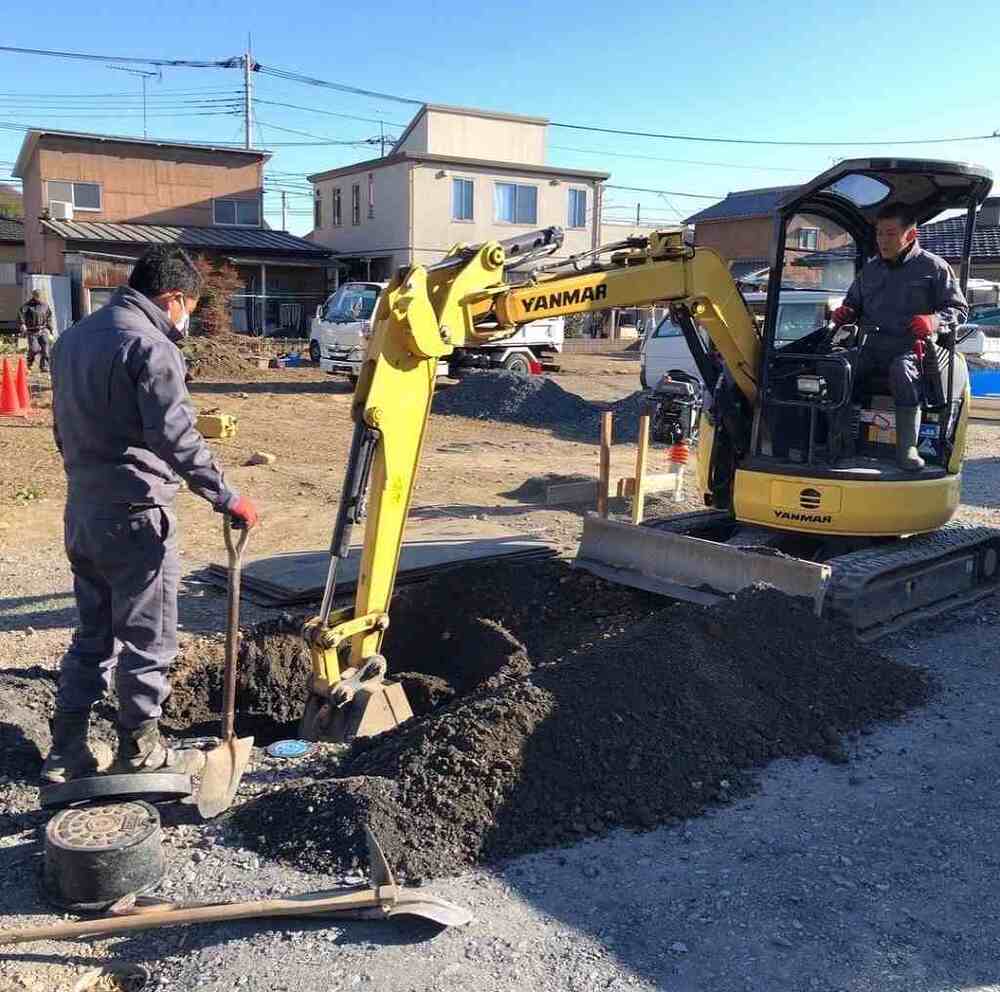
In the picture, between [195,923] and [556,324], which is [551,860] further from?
[556,324]

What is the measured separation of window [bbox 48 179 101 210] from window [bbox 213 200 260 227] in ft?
12.6

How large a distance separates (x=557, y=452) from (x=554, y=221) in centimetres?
2380

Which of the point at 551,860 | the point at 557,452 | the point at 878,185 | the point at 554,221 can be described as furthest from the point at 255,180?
the point at 551,860

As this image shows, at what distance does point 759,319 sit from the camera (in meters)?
7.70

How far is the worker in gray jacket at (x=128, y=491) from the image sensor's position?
3.96 meters

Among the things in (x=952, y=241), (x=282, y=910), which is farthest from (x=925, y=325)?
(x=952, y=241)

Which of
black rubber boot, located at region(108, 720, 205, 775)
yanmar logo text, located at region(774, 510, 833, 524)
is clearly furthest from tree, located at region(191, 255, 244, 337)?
black rubber boot, located at region(108, 720, 205, 775)

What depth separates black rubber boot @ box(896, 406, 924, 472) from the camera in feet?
21.3

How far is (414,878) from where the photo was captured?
3.75 m

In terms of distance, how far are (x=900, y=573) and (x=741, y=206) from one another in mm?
39301

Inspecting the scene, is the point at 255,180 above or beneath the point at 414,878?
above

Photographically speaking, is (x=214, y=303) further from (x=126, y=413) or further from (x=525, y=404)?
(x=126, y=413)

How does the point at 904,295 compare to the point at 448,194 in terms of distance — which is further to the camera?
the point at 448,194

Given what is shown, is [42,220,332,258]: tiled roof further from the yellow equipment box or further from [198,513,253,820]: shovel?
[198,513,253,820]: shovel
